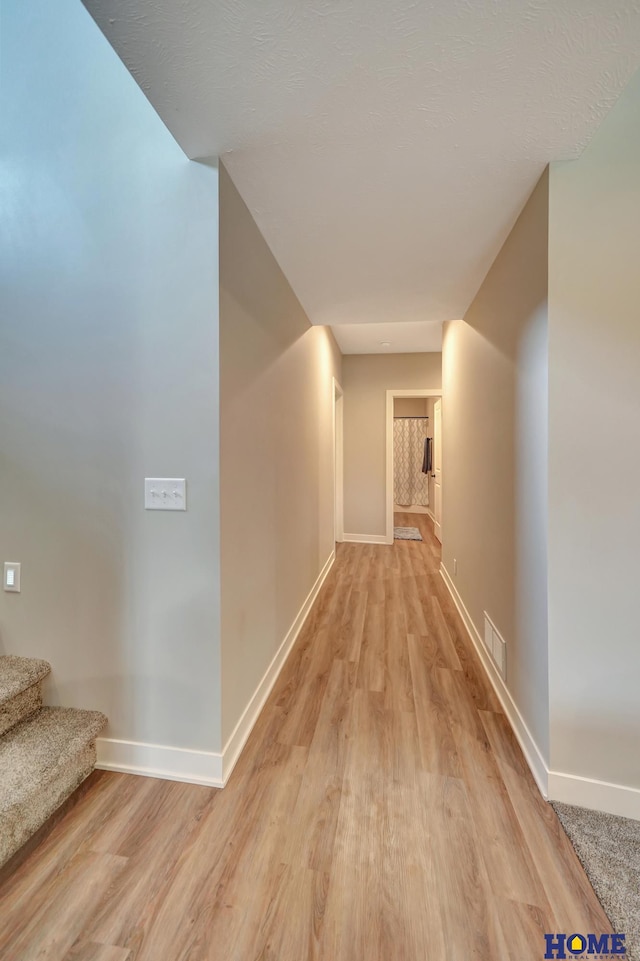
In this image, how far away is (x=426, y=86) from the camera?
3.42ft

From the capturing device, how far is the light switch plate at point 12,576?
1.56m

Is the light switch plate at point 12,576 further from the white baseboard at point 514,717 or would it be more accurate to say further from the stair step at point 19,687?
the white baseboard at point 514,717

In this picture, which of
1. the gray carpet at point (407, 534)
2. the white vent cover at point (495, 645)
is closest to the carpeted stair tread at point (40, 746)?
the white vent cover at point (495, 645)

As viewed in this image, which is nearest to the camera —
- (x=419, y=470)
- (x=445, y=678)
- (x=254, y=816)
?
(x=254, y=816)

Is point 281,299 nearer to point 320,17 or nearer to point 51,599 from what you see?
point 320,17

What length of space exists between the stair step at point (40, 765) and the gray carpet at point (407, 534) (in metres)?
4.46

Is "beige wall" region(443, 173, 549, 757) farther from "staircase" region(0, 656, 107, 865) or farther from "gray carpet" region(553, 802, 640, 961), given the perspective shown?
"staircase" region(0, 656, 107, 865)

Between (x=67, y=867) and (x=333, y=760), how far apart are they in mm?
910

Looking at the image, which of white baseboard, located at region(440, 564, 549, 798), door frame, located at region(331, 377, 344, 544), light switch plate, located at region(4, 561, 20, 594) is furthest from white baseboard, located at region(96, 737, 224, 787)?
door frame, located at region(331, 377, 344, 544)

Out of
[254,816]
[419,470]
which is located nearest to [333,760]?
[254,816]

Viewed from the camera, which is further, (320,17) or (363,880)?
(363,880)

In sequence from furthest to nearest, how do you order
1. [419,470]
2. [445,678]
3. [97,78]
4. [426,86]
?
1. [419,470]
2. [445,678]
3. [97,78]
4. [426,86]

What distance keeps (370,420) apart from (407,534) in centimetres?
182

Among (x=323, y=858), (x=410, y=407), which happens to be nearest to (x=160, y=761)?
(x=323, y=858)
